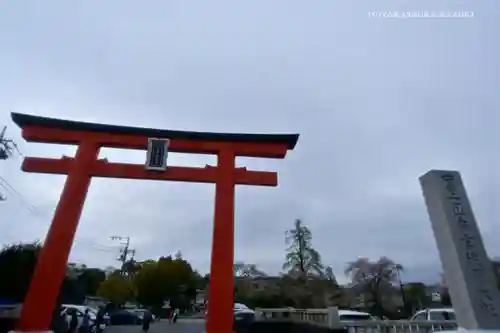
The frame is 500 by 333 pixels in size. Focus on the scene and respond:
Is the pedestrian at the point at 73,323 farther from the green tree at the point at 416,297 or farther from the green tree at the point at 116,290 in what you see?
the green tree at the point at 416,297

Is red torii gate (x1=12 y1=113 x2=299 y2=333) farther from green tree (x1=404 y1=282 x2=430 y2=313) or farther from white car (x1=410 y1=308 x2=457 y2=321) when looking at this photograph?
green tree (x1=404 y1=282 x2=430 y2=313)

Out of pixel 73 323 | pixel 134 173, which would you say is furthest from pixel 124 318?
pixel 134 173

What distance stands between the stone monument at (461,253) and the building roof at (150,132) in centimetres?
456

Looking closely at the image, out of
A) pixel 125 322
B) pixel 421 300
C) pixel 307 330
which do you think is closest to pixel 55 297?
pixel 307 330

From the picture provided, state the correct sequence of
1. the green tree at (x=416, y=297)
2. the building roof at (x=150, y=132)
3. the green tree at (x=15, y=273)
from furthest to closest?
1. the green tree at (x=416, y=297)
2. the green tree at (x=15, y=273)
3. the building roof at (x=150, y=132)

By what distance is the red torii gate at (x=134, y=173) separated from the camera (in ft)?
27.6

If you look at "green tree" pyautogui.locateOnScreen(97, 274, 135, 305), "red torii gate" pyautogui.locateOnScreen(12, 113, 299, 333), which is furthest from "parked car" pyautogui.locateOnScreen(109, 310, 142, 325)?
"red torii gate" pyautogui.locateOnScreen(12, 113, 299, 333)

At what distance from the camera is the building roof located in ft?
31.3

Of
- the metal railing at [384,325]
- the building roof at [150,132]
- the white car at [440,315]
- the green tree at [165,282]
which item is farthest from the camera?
the green tree at [165,282]

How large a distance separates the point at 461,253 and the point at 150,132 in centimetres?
783

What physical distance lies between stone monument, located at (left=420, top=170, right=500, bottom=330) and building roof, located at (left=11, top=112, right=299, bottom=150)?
4556 millimetres

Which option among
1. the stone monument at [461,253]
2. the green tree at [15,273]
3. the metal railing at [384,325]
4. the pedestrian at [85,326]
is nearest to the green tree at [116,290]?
the green tree at [15,273]

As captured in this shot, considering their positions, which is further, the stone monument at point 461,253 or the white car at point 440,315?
the white car at point 440,315

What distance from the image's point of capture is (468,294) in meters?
5.35
